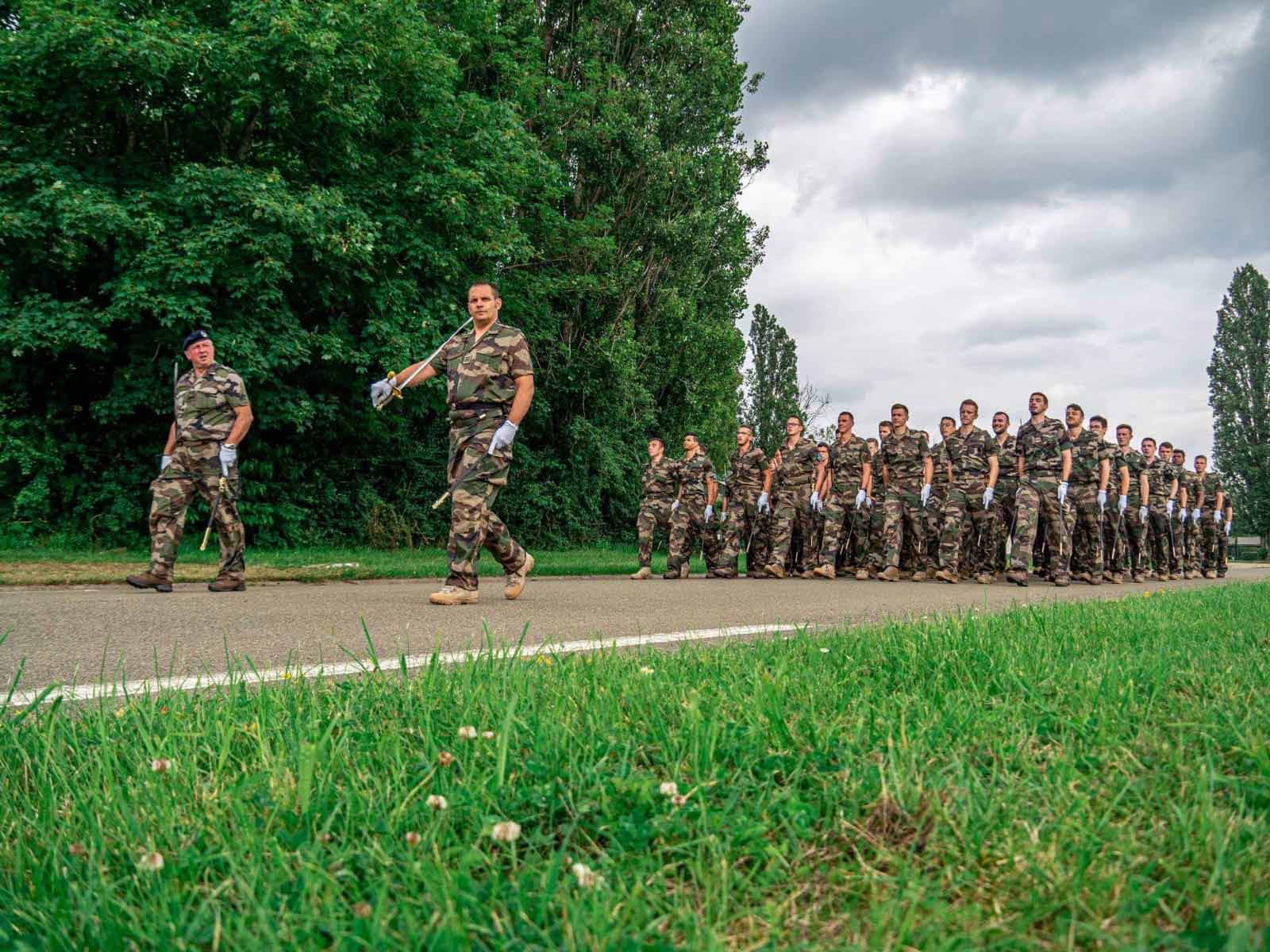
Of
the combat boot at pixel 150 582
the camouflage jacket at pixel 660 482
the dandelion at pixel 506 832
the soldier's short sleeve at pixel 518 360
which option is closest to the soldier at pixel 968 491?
the camouflage jacket at pixel 660 482

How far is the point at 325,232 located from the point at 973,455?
36.6 feet

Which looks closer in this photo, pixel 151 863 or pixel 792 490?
pixel 151 863

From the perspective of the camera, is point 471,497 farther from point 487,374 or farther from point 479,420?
point 487,374

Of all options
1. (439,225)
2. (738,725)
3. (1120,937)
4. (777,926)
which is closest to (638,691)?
(738,725)

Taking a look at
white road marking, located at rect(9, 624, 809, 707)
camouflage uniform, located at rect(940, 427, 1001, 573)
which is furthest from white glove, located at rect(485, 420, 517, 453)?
camouflage uniform, located at rect(940, 427, 1001, 573)

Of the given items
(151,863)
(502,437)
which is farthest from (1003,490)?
(151,863)

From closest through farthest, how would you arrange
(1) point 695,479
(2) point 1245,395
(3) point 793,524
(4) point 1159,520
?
1. (1) point 695,479
2. (3) point 793,524
3. (4) point 1159,520
4. (2) point 1245,395

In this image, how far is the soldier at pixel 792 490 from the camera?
609 inches

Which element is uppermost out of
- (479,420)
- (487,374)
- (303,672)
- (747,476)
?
(487,374)

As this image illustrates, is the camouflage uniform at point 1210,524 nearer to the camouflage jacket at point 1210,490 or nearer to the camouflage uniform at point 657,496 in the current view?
the camouflage jacket at point 1210,490

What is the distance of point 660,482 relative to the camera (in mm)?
15852

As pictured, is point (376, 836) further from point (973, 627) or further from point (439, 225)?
point (439, 225)

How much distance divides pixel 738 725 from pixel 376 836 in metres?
1.04

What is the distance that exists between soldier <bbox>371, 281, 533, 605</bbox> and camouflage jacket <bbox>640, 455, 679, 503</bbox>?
827cm
